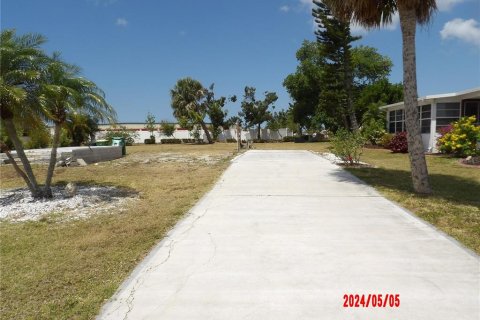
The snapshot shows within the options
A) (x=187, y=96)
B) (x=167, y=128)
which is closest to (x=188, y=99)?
(x=187, y=96)

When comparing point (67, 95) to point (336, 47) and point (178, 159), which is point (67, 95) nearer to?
point (178, 159)

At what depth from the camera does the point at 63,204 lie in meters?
7.93

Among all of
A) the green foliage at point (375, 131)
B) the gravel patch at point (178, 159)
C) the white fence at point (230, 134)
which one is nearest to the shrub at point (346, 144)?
the gravel patch at point (178, 159)

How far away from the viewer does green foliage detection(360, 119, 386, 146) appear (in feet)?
83.5

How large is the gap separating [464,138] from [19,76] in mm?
15980

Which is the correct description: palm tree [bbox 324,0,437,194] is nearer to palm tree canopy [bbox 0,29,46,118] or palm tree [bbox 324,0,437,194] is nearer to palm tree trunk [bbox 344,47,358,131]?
palm tree canopy [bbox 0,29,46,118]

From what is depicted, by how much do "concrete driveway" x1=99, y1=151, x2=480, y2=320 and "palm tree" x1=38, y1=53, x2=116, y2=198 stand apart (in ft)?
12.2

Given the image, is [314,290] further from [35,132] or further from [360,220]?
[35,132]

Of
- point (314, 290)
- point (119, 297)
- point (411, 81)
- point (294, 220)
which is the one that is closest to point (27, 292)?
point (119, 297)

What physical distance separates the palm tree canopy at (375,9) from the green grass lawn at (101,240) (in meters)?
4.20

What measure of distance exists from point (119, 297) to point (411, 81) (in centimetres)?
787

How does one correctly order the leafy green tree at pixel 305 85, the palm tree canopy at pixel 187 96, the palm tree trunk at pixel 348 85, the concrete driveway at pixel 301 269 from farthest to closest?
the palm tree canopy at pixel 187 96, the leafy green tree at pixel 305 85, the palm tree trunk at pixel 348 85, the concrete driveway at pixel 301 269

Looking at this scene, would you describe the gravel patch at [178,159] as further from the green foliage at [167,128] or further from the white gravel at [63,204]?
the green foliage at [167,128]

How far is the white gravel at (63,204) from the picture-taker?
7.23m
